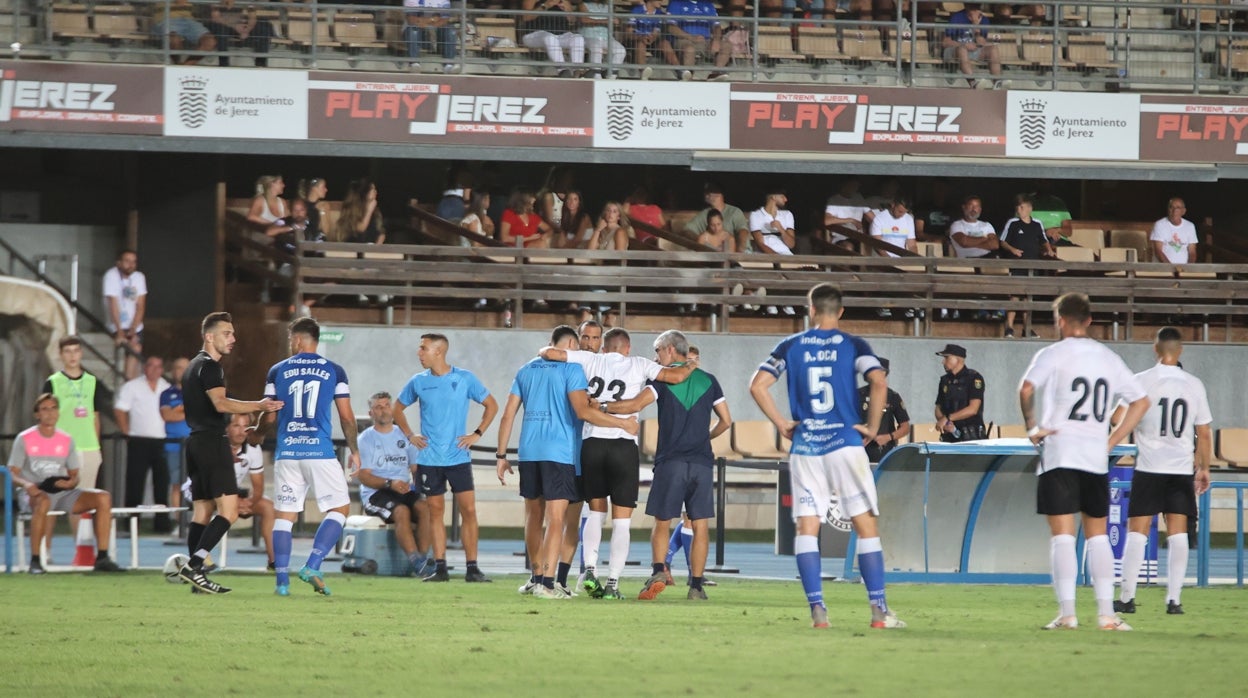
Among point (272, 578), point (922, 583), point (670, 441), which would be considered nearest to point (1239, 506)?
point (922, 583)

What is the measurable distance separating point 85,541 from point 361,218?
337 inches

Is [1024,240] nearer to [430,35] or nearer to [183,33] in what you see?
[430,35]

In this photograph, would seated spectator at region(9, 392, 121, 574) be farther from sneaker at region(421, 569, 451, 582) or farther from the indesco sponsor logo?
the indesco sponsor logo

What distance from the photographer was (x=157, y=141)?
2275 cm

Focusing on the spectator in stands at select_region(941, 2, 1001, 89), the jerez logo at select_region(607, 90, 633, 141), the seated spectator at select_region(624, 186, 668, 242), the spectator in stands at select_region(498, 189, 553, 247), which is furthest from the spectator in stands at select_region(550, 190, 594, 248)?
the spectator in stands at select_region(941, 2, 1001, 89)

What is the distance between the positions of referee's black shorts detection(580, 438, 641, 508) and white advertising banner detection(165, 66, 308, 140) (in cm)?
1139

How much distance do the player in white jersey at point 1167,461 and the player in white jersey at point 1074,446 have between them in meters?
2.11

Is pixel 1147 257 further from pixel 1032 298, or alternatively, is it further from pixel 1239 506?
pixel 1239 506

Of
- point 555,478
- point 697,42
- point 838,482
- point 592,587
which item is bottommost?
point 592,587

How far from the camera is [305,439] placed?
13.1 metres

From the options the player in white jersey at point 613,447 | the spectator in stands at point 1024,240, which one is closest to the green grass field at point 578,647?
the player in white jersey at point 613,447

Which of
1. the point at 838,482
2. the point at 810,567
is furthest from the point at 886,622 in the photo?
the point at 838,482

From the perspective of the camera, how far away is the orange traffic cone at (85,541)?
16.3 metres

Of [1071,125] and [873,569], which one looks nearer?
[873,569]
